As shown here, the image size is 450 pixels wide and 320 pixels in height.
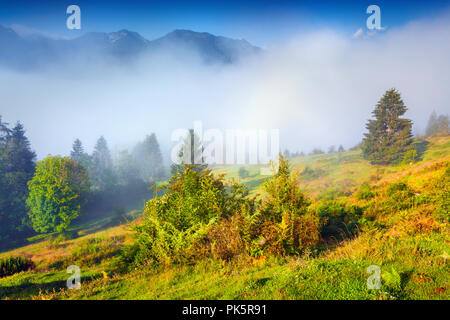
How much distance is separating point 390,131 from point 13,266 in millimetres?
37738

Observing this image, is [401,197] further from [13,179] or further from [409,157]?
[13,179]

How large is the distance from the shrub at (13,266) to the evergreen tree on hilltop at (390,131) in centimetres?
3554

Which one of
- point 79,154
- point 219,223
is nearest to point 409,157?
point 219,223

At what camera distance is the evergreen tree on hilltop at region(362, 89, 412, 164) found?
874 inches

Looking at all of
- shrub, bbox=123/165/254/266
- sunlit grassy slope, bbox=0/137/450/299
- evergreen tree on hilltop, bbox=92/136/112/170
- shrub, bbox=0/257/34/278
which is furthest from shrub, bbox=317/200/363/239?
evergreen tree on hilltop, bbox=92/136/112/170

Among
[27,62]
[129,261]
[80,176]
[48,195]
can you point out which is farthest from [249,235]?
[27,62]

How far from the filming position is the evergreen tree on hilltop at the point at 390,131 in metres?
22.2

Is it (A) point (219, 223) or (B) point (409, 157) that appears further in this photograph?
(B) point (409, 157)

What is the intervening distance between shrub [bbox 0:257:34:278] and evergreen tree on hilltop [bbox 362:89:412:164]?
35.5 metres

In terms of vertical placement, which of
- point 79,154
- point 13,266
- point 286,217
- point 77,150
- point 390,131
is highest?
point 390,131

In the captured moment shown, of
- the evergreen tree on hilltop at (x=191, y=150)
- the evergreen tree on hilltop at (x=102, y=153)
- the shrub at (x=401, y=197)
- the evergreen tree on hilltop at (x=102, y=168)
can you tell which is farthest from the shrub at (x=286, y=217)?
the evergreen tree on hilltop at (x=102, y=153)

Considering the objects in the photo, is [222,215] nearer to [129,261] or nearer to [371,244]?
[129,261]

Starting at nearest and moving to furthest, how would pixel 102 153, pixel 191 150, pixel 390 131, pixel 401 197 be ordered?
1. pixel 401 197
2. pixel 390 131
3. pixel 191 150
4. pixel 102 153

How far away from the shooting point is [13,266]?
9.29m
